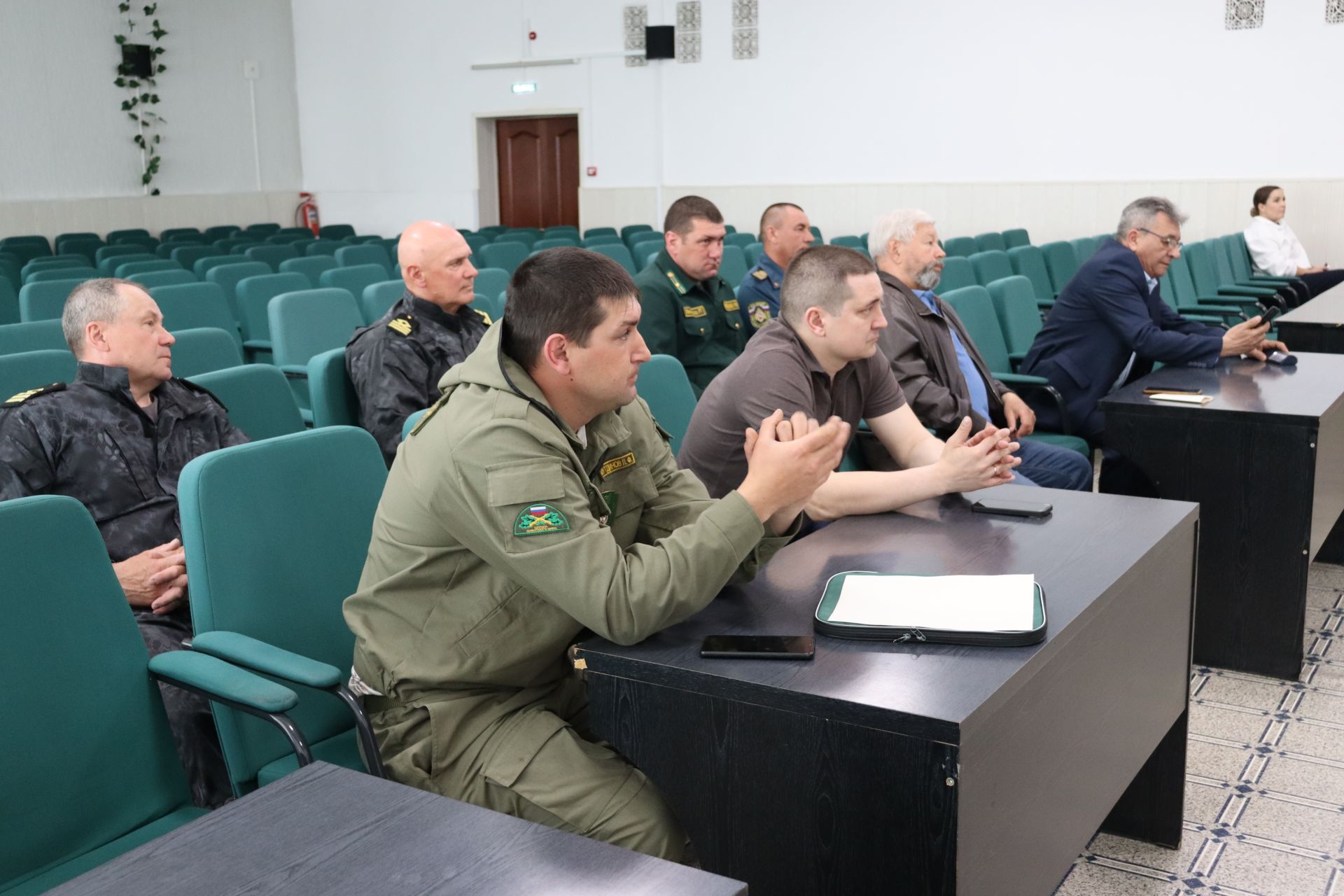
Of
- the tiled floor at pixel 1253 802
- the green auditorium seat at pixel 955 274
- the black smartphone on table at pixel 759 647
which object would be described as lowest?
the tiled floor at pixel 1253 802

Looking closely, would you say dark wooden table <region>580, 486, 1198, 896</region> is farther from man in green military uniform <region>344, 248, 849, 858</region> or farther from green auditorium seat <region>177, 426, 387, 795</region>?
green auditorium seat <region>177, 426, 387, 795</region>

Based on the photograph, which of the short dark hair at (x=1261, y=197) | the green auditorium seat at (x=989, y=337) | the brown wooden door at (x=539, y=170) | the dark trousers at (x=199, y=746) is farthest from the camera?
the brown wooden door at (x=539, y=170)

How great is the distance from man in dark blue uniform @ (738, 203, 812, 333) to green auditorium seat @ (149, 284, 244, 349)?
7.18 ft

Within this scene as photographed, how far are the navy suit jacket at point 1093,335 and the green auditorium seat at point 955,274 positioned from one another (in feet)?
5.31

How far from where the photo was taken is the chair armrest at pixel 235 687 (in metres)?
1.62

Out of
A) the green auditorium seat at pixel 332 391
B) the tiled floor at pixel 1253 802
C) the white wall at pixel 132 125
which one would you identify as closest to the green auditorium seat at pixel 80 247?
the white wall at pixel 132 125

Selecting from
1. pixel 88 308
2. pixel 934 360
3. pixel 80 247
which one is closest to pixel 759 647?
pixel 88 308

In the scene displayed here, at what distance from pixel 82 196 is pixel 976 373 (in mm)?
10943

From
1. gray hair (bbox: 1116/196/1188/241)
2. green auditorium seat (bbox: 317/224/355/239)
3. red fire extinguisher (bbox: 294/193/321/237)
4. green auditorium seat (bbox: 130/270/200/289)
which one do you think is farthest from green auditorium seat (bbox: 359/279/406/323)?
red fire extinguisher (bbox: 294/193/321/237)

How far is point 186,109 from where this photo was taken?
12727 mm

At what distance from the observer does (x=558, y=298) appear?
1714 millimetres

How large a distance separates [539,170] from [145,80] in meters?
4.09

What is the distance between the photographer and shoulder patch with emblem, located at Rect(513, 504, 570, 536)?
1.60m

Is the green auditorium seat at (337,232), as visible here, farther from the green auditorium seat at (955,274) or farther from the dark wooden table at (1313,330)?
the dark wooden table at (1313,330)
